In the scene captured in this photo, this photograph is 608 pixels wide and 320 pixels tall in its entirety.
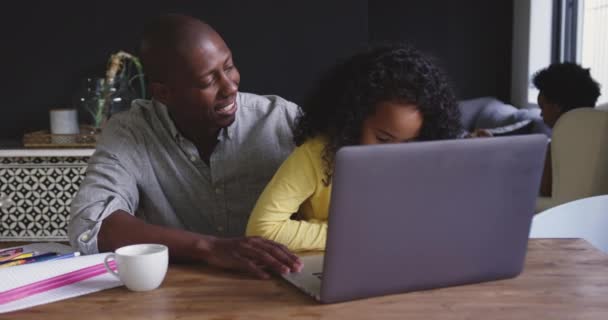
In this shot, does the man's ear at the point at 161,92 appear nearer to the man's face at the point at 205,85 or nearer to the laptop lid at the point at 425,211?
the man's face at the point at 205,85

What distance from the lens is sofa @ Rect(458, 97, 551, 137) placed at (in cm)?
411

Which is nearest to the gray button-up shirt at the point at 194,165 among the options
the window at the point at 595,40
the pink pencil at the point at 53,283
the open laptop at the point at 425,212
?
the pink pencil at the point at 53,283

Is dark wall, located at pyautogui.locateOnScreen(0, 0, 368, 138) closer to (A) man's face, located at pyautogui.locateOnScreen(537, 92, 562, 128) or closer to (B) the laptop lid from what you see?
(A) man's face, located at pyautogui.locateOnScreen(537, 92, 562, 128)

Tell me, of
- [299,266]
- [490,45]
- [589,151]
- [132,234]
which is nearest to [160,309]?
[299,266]

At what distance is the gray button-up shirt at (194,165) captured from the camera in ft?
5.22

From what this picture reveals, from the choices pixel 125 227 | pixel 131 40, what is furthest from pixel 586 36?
pixel 125 227

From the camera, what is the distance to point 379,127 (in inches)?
52.4

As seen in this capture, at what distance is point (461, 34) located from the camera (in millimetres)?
5488

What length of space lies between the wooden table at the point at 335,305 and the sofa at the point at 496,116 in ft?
9.65

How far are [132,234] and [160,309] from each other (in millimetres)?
364

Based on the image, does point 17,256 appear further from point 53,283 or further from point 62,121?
Answer: point 62,121

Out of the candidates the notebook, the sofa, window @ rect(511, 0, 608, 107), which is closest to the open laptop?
the notebook

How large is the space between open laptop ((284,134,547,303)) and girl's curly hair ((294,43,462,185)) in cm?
39

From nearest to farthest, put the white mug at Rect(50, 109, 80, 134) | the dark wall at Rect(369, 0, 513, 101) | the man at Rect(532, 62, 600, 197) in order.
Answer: the man at Rect(532, 62, 600, 197) → the white mug at Rect(50, 109, 80, 134) → the dark wall at Rect(369, 0, 513, 101)
